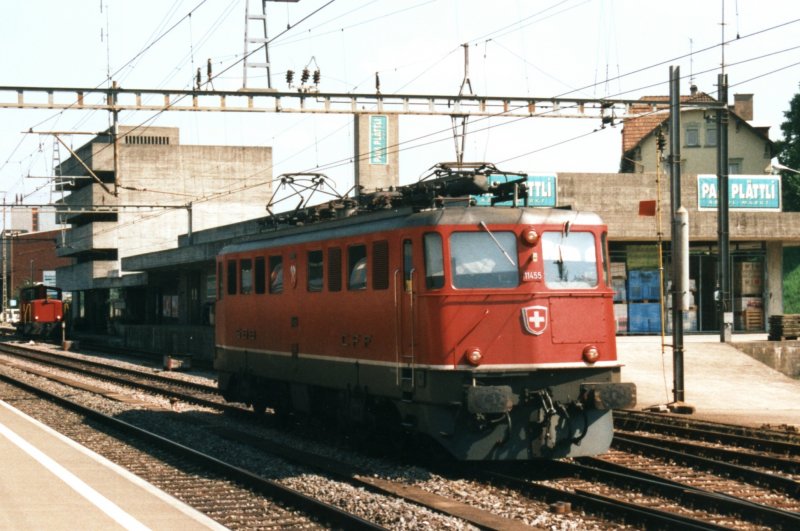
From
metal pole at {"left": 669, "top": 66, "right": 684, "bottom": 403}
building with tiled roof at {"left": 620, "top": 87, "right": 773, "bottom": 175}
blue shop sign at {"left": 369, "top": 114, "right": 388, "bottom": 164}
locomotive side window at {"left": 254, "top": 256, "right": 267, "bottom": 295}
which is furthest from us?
building with tiled roof at {"left": 620, "top": 87, "right": 773, "bottom": 175}

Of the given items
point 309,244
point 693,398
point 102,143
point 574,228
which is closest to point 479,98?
point 693,398

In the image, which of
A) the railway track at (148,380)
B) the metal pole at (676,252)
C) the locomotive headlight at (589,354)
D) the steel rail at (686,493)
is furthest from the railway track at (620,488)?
the railway track at (148,380)

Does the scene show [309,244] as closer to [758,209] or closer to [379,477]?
[379,477]

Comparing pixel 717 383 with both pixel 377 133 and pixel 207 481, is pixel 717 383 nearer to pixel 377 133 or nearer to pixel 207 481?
pixel 377 133

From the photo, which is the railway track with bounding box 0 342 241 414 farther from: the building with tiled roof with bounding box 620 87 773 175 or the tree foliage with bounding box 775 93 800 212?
the tree foliage with bounding box 775 93 800 212

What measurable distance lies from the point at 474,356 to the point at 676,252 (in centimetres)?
903

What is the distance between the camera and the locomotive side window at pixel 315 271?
52.8 feet

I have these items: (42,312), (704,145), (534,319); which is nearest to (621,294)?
(534,319)

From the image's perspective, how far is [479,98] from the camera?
35562mm

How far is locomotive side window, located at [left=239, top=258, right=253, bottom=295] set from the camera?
18.9m

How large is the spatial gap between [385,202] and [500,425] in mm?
3863

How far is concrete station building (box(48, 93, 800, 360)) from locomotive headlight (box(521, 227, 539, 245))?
6.75 meters

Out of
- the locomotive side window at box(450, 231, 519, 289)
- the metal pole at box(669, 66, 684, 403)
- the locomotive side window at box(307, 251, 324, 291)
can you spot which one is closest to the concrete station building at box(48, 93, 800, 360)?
the metal pole at box(669, 66, 684, 403)

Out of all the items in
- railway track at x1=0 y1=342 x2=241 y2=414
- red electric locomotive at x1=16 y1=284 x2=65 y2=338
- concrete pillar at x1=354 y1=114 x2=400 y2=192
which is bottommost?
railway track at x1=0 y1=342 x2=241 y2=414
